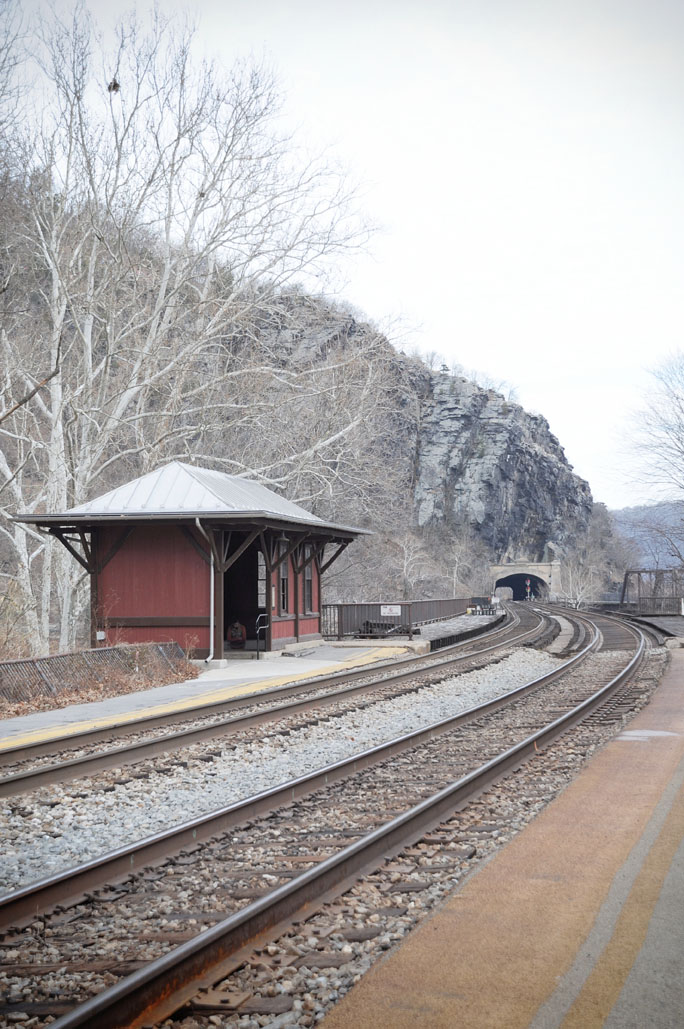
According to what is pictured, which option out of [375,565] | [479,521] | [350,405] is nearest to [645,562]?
[479,521]

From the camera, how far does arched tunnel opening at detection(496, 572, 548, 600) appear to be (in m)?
112

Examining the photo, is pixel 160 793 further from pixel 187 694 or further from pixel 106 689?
pixel 106 689


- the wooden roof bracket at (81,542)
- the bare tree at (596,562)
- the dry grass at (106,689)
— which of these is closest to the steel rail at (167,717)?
the dry grass at (106,689)

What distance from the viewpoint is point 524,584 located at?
12306cm

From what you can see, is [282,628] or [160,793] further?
[282,628]

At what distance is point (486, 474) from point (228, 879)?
103 m

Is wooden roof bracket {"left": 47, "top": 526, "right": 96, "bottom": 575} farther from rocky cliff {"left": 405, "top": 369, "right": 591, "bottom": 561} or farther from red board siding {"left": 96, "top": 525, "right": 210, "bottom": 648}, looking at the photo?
rocky cliff {"left": 405, "top": 369, "right": 591, "bottom": 561}

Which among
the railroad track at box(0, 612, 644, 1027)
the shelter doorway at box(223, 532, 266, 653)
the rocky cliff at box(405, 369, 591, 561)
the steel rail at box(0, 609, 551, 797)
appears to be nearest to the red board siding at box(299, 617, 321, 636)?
the shelter doorway at box(223, 532, 266, 653)

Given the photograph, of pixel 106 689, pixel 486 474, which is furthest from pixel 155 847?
pixel 486 474

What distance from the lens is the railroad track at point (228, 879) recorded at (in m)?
4.16

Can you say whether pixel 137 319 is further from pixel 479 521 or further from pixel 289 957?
pixel 479 521

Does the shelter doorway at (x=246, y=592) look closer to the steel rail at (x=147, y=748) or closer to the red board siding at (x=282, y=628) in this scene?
the red board siding at (x=282, y=628)

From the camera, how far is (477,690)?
53.9ft

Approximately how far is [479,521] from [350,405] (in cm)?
8019
